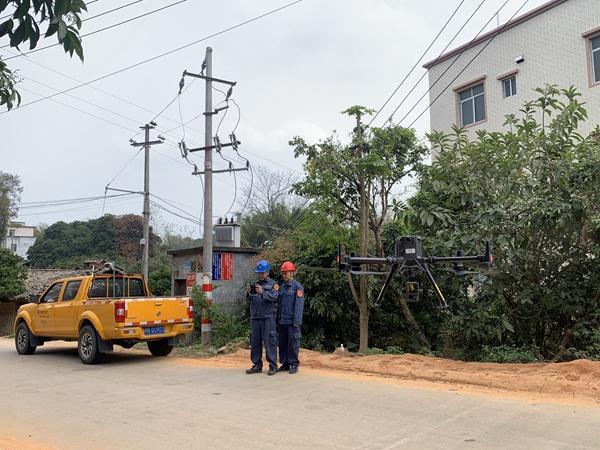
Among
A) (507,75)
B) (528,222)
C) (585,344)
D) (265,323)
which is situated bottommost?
(585,344)

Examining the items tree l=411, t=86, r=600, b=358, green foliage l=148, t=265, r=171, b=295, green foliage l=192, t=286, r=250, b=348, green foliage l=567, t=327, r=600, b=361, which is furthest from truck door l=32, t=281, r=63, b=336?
green foliage l=148, t=265, r=171, b=295

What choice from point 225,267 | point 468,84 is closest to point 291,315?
point 225,267

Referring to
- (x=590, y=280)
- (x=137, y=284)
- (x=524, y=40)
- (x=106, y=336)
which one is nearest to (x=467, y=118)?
(x=524, y=40)

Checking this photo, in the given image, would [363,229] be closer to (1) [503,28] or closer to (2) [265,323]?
(2) [265,323]

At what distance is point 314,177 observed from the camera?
13.4 m

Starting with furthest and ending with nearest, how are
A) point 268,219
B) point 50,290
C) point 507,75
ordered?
point 268,219 → point 507,75 → point 50,290

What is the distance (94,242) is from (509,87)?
44.4 meters

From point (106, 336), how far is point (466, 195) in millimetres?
7835

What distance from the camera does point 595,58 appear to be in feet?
70.9

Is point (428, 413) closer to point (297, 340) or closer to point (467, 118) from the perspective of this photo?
point (297, 340)

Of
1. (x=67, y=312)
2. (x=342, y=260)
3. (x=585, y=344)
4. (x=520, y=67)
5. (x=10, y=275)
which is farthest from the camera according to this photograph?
(x=10, y=275)

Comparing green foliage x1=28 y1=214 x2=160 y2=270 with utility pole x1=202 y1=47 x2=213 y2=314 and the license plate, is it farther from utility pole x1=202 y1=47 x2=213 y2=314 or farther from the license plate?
the license plate

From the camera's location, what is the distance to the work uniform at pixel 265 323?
386 inches

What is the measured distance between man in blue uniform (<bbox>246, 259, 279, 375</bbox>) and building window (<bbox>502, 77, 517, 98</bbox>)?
1879 cm
